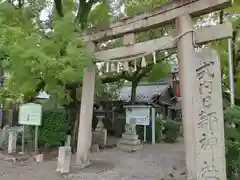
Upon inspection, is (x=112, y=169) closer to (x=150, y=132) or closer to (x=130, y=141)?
(x=130, y=141)

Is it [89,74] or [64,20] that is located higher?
[64,20]

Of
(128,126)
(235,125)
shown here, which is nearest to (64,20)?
(235,125)

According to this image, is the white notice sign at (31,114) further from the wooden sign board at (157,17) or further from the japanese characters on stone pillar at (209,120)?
the japanese characters on stone pillar at (209,120)

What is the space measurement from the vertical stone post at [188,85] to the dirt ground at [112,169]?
1.58 metres

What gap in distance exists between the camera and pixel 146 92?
2373 centimetres

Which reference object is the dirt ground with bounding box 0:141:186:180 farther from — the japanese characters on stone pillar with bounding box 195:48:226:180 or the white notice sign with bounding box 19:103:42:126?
the japanese characters on stone pillar with bounding box 195:48:226:180

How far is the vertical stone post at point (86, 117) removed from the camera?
9234 mm

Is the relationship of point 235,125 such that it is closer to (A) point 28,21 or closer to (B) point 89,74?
(B) point 89,74

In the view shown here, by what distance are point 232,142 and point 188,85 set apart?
5.03 feet

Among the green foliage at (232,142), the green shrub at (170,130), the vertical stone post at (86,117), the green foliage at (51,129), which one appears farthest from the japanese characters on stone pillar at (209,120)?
the green shrub at (170,130)

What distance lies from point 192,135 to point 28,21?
9002mm

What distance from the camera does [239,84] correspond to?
15.2 metres

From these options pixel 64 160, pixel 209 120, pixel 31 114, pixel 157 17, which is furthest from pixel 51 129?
pixel 209 120

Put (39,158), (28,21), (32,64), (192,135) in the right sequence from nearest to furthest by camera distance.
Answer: (192,135) → (32,64) → (39,158) → (28,21)
